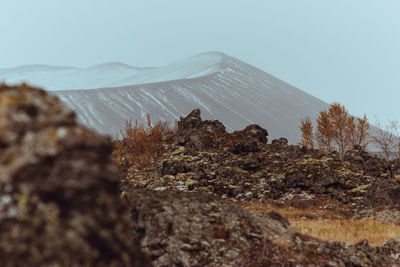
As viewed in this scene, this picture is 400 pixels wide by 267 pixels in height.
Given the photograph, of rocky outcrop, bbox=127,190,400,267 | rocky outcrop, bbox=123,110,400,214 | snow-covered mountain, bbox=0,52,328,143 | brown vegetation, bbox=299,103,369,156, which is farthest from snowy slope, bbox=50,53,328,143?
rocky outcrop, bbox=127,190,400,267

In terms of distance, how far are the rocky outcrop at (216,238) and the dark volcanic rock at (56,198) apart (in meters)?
3.91

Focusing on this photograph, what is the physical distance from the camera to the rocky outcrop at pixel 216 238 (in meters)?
7.01

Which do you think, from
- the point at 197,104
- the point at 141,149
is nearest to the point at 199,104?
the point at 197,104

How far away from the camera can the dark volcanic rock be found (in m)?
3.06

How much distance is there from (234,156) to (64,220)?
27.2 meters

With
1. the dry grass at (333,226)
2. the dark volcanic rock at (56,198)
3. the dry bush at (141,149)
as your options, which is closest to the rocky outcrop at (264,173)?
the dry bush at (141,149)

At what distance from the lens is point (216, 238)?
7293mm

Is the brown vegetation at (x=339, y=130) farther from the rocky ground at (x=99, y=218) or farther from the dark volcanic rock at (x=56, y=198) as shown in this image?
the dark volcanic rock at (x=56, y=198)

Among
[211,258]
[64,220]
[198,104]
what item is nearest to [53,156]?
[64,220]

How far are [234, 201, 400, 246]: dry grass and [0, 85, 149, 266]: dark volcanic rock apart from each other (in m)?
8.69

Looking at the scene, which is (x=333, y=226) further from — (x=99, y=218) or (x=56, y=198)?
(x=56, y=198)

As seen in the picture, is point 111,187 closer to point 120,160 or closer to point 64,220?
point 64,220

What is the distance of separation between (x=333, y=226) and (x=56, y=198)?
13.1 metres

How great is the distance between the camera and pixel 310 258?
23.8ft
